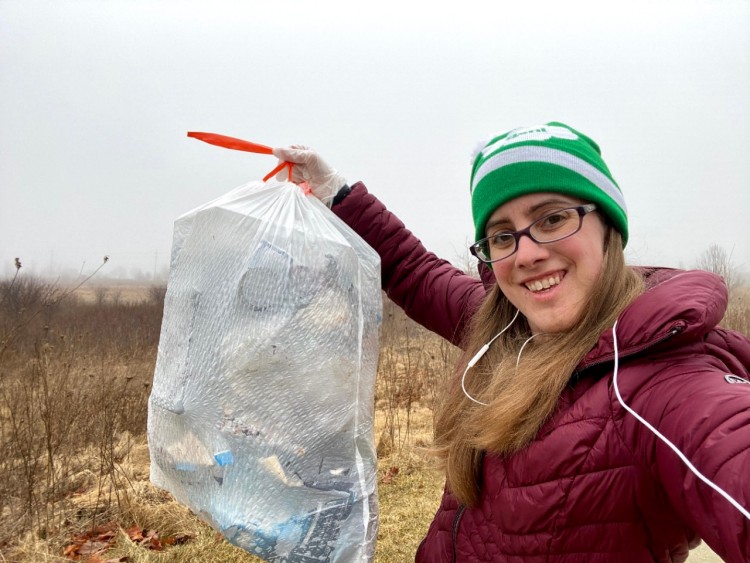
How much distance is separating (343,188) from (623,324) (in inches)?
40.1

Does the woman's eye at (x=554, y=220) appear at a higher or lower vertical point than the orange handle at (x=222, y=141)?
lower

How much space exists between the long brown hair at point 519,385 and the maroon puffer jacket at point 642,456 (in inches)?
1.2

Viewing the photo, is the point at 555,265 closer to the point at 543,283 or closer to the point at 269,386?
the point at 543,283

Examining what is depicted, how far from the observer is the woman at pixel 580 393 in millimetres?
722

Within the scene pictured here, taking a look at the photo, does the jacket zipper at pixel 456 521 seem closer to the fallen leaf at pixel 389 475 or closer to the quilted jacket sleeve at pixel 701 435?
the quilted jacket sleeve at pixel 701 435

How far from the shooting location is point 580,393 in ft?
3.06

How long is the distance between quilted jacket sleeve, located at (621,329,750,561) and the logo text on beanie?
0.54m

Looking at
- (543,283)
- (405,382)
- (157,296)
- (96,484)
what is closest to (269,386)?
(543,283)

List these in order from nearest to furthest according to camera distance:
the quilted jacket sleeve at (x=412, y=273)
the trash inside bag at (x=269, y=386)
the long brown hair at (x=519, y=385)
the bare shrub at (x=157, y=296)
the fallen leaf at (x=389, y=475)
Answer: the long brown hair at (x=519, y=385), the trash inside bag at (x=269, y=386), the quilted jacket sleeve at (x=412, y=273), the fallen leaf at (x=389, y=475), the bare shrub at (x=157, y=296)

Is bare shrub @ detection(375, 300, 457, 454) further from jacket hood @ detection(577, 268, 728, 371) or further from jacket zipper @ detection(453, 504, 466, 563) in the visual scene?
jacket hood @ detection(577, 268, 728, 371)

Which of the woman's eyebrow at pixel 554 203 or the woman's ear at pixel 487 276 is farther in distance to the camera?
the woman's ear at pixel 487 276

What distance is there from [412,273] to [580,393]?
2.86 feet

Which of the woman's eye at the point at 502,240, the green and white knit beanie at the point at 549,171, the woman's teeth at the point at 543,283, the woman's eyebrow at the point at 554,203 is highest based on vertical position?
the green and white knit beanie at the point at 549,171

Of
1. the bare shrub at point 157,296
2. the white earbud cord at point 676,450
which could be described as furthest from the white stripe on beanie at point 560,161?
the bare shrub at point 157,296
